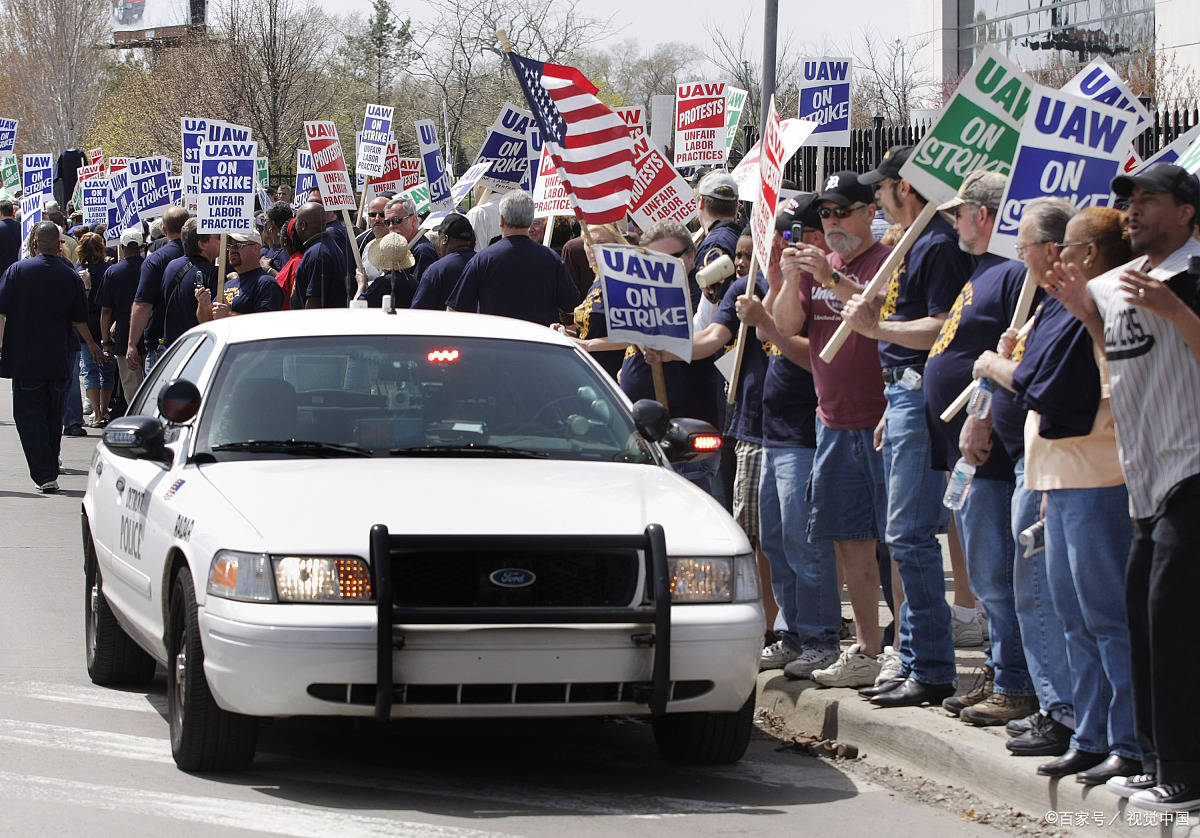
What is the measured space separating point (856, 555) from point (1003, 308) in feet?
→ 4.91

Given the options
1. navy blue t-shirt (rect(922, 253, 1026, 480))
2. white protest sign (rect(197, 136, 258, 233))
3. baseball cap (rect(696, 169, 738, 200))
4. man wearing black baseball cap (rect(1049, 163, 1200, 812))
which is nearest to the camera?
man wearing black baseball cap (rect(1049, 163, 1200, 812))

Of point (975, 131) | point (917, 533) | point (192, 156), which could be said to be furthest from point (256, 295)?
point (917, 533)

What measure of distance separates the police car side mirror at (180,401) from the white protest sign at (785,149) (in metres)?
2.82

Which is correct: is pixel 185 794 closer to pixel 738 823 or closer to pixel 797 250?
pixel 738 823

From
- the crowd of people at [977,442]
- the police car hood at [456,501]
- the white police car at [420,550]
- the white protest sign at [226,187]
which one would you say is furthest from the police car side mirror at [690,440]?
the white protest sign at [226,187]

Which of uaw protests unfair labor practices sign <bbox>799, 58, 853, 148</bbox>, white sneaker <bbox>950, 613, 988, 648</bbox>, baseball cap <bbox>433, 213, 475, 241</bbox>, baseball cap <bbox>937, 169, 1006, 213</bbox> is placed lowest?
white sneaker <bbox>950, 613, 988, 648</bbox>

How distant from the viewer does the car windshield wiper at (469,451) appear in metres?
6.68

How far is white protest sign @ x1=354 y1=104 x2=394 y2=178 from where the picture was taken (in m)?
19.0

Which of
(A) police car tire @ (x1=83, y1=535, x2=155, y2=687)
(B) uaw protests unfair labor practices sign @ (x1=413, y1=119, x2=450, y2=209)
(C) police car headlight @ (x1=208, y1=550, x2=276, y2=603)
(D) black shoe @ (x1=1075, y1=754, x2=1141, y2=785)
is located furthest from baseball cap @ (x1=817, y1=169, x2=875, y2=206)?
(B) uaw protests unfair labor practices sign @ (x1=413, y1=119, x2=450, y2=209)

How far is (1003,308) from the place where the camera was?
6.56 meters

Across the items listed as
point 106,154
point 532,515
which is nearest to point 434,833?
point 532,515

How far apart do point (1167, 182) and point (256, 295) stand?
9.91m

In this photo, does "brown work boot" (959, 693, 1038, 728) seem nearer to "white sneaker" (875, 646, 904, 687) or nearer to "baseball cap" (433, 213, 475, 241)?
"white sneaker" (875, 646, 904, 687)

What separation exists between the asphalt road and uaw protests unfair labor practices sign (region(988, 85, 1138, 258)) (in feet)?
6.89
